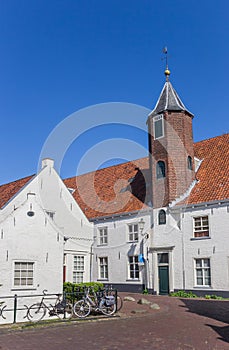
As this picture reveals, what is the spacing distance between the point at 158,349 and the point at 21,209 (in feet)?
24.4

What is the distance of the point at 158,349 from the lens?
918 centimetres

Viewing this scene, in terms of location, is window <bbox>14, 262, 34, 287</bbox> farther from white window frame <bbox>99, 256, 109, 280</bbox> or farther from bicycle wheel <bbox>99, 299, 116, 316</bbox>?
white window frame <bbox>99, 256, 109, 280</bbox>

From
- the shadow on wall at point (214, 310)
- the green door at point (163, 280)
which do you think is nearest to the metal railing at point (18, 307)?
the shadow on wall at point (214, 310)

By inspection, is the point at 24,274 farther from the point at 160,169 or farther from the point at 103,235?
the point at 103,235

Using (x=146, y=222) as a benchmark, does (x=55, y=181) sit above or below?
above

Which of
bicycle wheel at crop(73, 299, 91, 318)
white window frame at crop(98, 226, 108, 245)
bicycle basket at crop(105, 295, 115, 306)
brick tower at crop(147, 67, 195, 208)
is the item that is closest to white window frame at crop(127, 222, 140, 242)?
white window frame at crop(98, 226, 108, 245)

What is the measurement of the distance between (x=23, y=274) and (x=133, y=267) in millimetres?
13489

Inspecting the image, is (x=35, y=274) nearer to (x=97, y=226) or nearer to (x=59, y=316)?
(x=59, y=316)

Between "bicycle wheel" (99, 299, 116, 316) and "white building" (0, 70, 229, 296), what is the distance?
24.0ft

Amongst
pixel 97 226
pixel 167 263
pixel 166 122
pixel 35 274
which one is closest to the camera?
pixel 35 274

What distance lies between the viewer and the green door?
78.7ft

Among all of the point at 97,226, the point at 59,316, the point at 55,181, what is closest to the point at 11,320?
the point at 59,316

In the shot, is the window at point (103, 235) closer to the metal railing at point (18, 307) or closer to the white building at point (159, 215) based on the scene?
the white building at point (159, 215)

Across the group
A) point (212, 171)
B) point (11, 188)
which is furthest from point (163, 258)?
point (11, 188)
